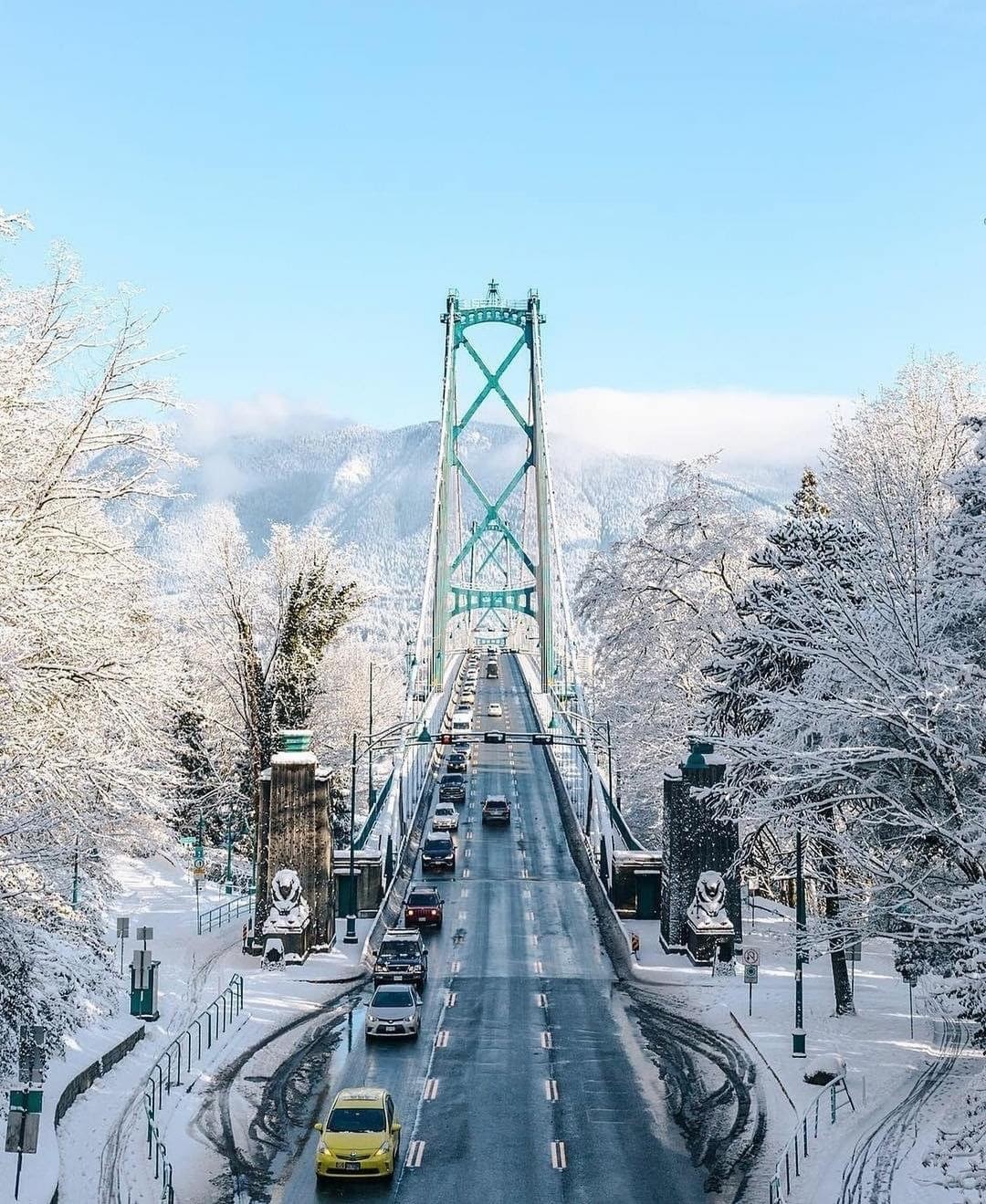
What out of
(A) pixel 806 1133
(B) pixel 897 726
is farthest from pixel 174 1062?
(B) pixel 897 726

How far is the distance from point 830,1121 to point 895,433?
28710 millimetres

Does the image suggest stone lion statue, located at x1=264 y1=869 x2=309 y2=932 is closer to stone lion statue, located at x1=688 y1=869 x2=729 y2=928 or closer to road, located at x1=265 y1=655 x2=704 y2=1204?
road, located at x1=265 y1=655 x2=704 y2=1204

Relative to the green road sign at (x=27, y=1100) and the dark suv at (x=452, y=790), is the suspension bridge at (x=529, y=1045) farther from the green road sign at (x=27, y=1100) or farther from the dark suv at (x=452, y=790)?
the green road sign at (x=27, y=1100)

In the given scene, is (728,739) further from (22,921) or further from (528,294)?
(528,294)

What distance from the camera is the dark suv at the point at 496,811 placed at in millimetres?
61844

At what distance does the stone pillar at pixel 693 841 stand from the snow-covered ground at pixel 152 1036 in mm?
8821

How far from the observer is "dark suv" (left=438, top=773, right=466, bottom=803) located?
66625mm

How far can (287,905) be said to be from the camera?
36562 millimetres

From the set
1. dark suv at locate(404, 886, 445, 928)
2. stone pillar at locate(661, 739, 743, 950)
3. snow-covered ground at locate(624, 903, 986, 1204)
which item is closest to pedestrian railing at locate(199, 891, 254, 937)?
dark suv at locate(404, 886, 445, 928)

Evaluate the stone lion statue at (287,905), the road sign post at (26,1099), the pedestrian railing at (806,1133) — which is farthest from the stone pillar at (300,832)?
the road sign post at (26,1099)

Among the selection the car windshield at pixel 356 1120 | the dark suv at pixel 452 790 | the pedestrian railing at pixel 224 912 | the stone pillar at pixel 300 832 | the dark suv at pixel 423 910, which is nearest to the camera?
the car windshield at pixel 356 1120

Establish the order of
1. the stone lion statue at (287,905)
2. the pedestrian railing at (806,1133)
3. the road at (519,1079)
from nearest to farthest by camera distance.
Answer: the pedestrian railing at (806,1133)
the road at (519,1079)
the stone lion statue at (287,905)

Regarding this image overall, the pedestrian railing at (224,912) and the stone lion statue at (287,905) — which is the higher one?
the stone lion statue at (287,905)

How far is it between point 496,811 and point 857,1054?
35.4 metres
